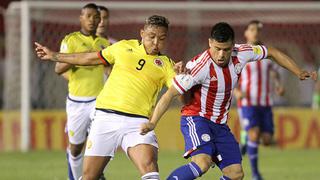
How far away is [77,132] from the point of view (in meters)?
12.3

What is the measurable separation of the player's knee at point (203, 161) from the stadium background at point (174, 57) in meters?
8.58

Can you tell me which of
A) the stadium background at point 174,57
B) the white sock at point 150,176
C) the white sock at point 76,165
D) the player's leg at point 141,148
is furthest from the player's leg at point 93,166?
the stadium background at point 174,57

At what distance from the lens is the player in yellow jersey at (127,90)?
9.46 m

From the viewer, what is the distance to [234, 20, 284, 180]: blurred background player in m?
14.9

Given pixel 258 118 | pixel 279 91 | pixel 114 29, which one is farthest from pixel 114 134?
pixel 114 29

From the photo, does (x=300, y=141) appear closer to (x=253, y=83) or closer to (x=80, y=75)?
(x=253, y=83)

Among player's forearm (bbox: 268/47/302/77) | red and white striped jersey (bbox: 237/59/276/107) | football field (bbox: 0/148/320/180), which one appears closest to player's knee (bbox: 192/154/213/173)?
player's forearm (bbox: 268/47/302/77)

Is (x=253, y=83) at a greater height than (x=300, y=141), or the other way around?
(x=253, y=83)

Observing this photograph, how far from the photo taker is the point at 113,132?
9516 millimetres

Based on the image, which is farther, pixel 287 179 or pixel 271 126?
pixel 271 126

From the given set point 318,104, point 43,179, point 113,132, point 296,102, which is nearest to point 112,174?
point 43,179

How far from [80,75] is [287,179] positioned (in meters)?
3.60

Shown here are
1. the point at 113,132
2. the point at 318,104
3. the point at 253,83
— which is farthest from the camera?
the point at 318,104

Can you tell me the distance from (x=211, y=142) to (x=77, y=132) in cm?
276
